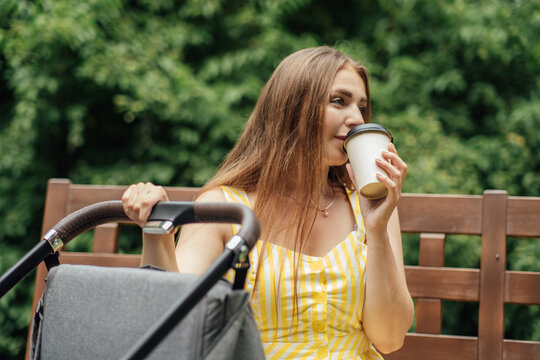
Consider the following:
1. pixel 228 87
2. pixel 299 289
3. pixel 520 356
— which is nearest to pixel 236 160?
pixel 299 289

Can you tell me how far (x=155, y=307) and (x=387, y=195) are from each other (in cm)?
66

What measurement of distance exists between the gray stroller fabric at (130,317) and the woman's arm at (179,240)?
0.14 metres

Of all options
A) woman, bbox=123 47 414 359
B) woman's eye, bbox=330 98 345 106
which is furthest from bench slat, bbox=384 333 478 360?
woman's eye, bbox=330 98 345 106

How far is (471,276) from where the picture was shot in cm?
177

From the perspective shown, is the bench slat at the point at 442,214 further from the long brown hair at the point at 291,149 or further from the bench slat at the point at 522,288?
the long brown hair at the point at 291,149

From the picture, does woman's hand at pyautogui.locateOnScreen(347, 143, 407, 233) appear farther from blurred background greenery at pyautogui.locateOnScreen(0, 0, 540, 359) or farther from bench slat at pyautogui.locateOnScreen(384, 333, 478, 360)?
blurred background greenery at pyautogui.locateOnScreen(0, 0, 540, 359)

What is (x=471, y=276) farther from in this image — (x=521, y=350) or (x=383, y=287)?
(x=383, y=287)

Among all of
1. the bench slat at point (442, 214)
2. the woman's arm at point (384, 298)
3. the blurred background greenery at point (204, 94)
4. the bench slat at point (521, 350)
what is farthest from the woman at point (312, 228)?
the blurred background greenery at point (204, 94)

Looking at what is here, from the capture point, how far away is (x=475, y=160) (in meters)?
2.86

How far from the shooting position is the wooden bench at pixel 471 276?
1.72 m

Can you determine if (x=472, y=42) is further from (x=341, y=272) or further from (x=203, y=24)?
(x=341, y=272)

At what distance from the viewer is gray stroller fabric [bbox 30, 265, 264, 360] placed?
33.2 inches

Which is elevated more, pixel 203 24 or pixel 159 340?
pixel 203 24

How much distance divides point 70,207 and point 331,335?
1.13 meters
